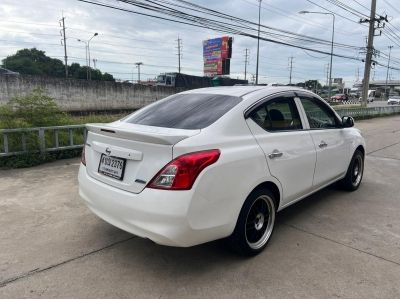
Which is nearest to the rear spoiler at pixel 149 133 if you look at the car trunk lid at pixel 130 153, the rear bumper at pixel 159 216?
the car trunk lid at pixel 130 153

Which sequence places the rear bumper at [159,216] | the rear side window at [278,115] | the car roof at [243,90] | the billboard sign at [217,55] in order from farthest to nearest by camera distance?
1. the billboard sign at [217,55]
2. the car roof at [243,90]
3. the rear side window at [278,115]
4. the rear bumper at [159,216]

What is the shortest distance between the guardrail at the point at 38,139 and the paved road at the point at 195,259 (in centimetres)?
222

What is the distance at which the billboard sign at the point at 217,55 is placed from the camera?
46.9 m

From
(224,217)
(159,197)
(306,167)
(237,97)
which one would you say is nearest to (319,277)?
(224,217)

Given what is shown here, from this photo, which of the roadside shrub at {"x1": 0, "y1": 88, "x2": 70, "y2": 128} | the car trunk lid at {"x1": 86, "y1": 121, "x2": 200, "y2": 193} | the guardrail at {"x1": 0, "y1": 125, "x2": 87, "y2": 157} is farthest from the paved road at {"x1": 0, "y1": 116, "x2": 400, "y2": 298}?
the roadside shrub at {"x1": 0, "y1": 88, "x2": 70, "y2": 128}

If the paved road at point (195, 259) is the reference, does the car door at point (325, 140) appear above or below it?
above

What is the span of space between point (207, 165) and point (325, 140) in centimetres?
223

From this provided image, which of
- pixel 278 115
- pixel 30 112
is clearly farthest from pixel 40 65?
pixel 278 115

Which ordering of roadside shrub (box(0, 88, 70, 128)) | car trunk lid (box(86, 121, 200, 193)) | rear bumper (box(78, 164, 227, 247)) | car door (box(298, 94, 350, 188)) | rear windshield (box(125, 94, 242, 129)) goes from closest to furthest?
rear bumper (box(78, 164, 227, 247))
car trunk lid (box(86, 121, 200, 193))
rear windshield (box(125, 94, 242, 129))
car door (box(298, 94, 350, 188))
roadside shrub (box(0, 88, 70, 128))

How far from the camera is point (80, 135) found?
7.98 m

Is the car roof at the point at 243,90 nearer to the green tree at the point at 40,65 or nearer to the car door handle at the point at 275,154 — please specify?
the car door handle at the point at 275,154

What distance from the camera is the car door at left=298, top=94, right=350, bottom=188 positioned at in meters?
4.17

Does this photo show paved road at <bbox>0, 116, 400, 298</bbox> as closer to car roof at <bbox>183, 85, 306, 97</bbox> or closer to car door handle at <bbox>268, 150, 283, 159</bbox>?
car door handle at <bbox>268, 150, 283, 159</bbox>

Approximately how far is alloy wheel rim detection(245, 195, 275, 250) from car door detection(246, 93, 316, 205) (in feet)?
0.81
